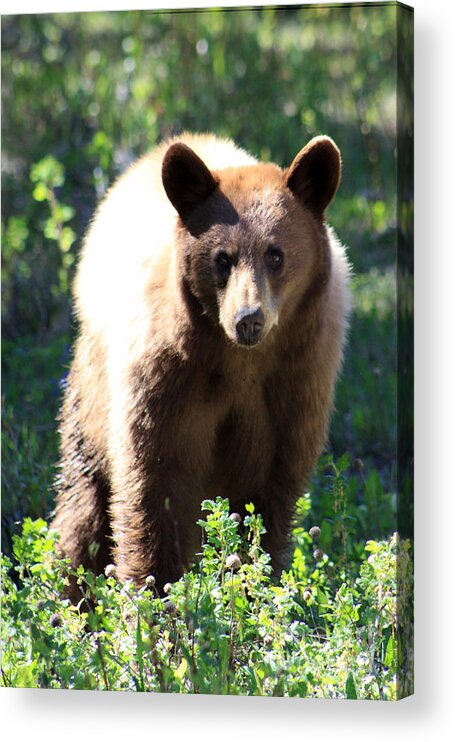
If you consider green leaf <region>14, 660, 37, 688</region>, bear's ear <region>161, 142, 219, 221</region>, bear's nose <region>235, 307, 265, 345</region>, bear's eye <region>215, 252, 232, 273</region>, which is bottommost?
green leaf <region>14, 660, 37, 688</region>

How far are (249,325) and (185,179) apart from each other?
0.76 meters

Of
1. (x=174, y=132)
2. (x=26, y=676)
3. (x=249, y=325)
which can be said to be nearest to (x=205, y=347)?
(x=249, y=325)

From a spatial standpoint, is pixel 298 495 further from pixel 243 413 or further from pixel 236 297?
pixel 236 297

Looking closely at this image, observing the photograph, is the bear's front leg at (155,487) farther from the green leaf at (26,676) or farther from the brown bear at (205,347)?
the green leaf at (26,676)

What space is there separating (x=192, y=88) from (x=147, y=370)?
2.05 meters

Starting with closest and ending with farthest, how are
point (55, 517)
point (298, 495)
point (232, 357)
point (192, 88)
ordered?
point (232, 357)
point (298, 495)
point (55, 517)
point (192, 88)

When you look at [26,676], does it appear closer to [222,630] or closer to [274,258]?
[222,630]

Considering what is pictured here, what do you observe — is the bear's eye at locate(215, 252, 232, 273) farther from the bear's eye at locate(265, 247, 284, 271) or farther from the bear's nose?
the bear's nose

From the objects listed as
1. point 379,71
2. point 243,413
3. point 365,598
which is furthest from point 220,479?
point 379,71

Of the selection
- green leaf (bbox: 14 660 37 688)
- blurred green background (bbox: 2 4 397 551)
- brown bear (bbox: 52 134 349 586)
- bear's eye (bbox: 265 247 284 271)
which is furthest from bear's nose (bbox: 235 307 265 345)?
green leaf (bbox: 14 660 37 688)

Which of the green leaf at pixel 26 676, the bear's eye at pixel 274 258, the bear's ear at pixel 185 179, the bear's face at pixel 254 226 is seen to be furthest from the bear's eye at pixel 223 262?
the green leaf at pixel 26 676

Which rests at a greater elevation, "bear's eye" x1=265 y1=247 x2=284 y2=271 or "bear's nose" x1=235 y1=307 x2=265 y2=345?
"bear's eye" x1=265 y1=247 x2=284 y2=271

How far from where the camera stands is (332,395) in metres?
6.11

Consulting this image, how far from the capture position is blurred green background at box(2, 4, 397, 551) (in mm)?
6172
